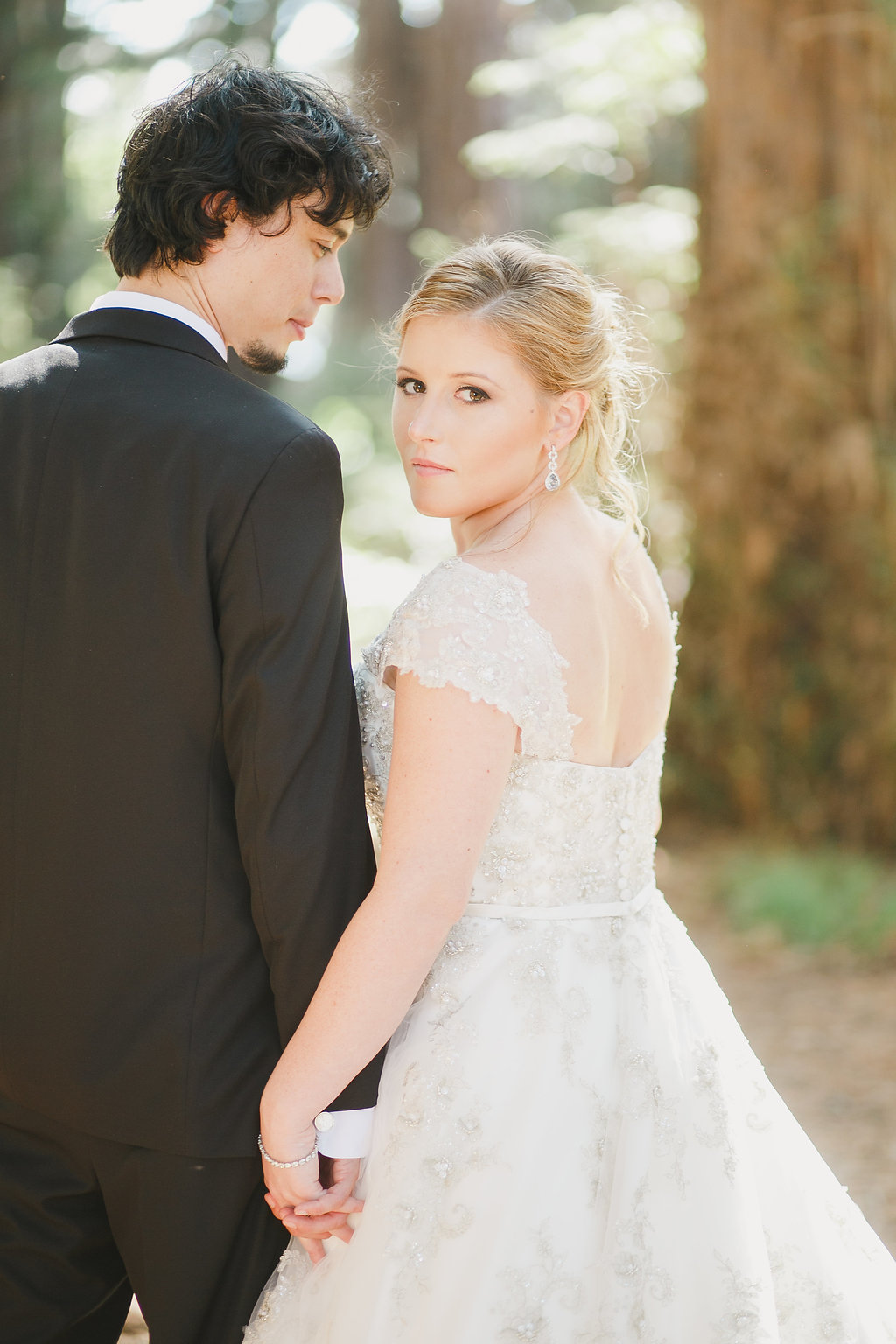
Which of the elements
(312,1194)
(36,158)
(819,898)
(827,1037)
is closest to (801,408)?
(819,898)

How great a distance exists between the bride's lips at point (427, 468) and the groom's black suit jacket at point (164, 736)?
310 millimetres

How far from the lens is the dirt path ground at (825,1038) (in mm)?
3803

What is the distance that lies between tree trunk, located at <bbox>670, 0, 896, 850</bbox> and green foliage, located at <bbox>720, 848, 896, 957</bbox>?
442mm

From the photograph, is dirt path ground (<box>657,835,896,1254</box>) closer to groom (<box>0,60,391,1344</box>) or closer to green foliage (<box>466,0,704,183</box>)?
groom (<box>0,60,391,1344</box>)

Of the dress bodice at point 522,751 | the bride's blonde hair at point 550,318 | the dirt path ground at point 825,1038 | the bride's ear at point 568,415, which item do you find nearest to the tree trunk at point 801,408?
the dirt path ground at point 825,1038

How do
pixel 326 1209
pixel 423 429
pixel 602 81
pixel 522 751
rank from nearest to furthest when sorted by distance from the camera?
pixel 326 1209
pixel 522 751
pixel 423 429
pixel 602 81

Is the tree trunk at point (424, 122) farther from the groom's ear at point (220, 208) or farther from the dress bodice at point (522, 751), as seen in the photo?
the dress bodice at point (522, 751)

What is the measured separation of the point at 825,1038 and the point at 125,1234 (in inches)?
141

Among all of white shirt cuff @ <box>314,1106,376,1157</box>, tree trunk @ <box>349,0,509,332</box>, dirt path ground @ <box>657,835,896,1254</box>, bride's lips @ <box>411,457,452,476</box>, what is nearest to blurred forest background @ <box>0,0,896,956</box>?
dirt path ground @ <box>657,835,896,1254</box>

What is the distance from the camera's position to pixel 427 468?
6.50 feet

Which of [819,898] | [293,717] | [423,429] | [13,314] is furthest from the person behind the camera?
[13,314]

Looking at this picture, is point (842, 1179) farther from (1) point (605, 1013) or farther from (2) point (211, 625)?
(2) point (211, 625)

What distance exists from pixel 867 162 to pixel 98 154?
24.1ft

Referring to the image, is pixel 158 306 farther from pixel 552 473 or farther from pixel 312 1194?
pixel 312 1194
